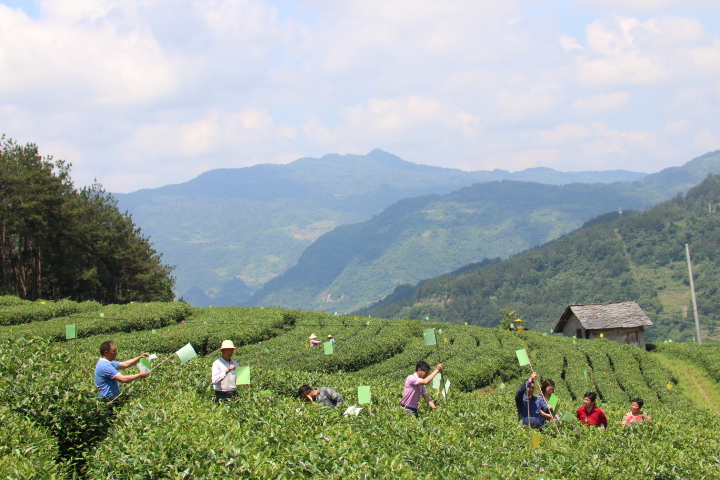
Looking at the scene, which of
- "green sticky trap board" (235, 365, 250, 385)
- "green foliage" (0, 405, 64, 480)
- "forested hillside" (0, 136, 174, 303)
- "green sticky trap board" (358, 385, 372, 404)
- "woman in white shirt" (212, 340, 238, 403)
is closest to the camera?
"green foliage" (0, 405, 64, 480)

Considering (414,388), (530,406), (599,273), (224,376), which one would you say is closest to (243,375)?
(224,376)

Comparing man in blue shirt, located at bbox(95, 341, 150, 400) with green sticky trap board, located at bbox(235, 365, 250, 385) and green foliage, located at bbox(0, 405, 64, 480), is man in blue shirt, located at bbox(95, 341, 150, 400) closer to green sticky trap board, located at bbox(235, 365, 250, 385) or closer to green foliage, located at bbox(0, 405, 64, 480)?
green foliage, located at bbox(0, 405, 64, 480)

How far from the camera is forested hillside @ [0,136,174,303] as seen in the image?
138 ft

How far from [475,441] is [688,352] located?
33839 millimetres

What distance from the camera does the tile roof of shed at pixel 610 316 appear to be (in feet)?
138

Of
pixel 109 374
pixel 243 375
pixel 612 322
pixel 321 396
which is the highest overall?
pixel 109 374

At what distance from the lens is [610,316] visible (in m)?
43.5

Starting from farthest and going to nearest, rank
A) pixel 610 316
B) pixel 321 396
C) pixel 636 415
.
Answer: pixel 610 316 < pixel 636 415 < pixel 321 396

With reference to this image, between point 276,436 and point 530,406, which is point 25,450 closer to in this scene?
point 276,436

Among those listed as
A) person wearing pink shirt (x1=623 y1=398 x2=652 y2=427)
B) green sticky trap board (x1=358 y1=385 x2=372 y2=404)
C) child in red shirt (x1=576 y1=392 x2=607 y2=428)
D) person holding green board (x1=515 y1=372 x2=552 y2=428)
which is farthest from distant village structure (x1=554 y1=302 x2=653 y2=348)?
green sticky trap board (x1=358 y1=385 x2=372 y2=404)

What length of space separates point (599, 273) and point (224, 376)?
17269 cm

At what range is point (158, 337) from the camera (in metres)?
28.2

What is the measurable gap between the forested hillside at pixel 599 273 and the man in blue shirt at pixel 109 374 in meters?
139

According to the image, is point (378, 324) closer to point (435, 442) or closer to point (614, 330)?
point (614, 330)
